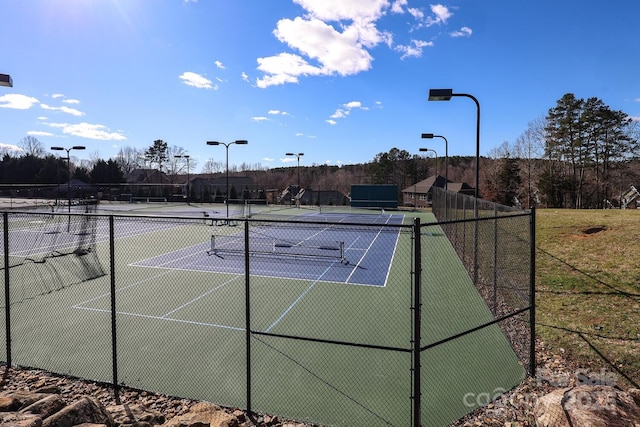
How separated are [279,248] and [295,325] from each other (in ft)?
33.9

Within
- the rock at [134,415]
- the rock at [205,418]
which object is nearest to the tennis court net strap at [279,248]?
the rock at [205,418]

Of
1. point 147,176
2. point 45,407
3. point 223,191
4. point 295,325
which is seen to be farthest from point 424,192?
point 147,176

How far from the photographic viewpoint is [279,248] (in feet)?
63.4

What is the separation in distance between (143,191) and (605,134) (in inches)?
2586

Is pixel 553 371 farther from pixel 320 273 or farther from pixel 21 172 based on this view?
pixel 21 172

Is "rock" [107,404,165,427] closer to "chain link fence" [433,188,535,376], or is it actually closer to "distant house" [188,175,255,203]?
"chain link fence" [433,188,535,376]

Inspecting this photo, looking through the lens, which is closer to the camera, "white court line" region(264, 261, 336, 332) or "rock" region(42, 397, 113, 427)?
"rock" region(42, 397, 113, 427)

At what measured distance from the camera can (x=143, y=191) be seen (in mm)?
62344

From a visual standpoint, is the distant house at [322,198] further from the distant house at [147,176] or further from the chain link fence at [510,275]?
the distant house at [147,176]

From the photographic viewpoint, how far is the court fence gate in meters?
5.93

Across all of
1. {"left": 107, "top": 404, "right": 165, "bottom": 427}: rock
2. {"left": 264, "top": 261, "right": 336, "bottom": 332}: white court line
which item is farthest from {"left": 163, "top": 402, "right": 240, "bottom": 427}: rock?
{"left": 264, "top": 261, "right": 336, "bottom": 332}: white court line

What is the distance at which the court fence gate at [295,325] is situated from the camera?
5.93m

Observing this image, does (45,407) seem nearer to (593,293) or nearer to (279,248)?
(593,293)

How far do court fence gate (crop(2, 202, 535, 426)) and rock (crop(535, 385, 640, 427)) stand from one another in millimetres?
1010
